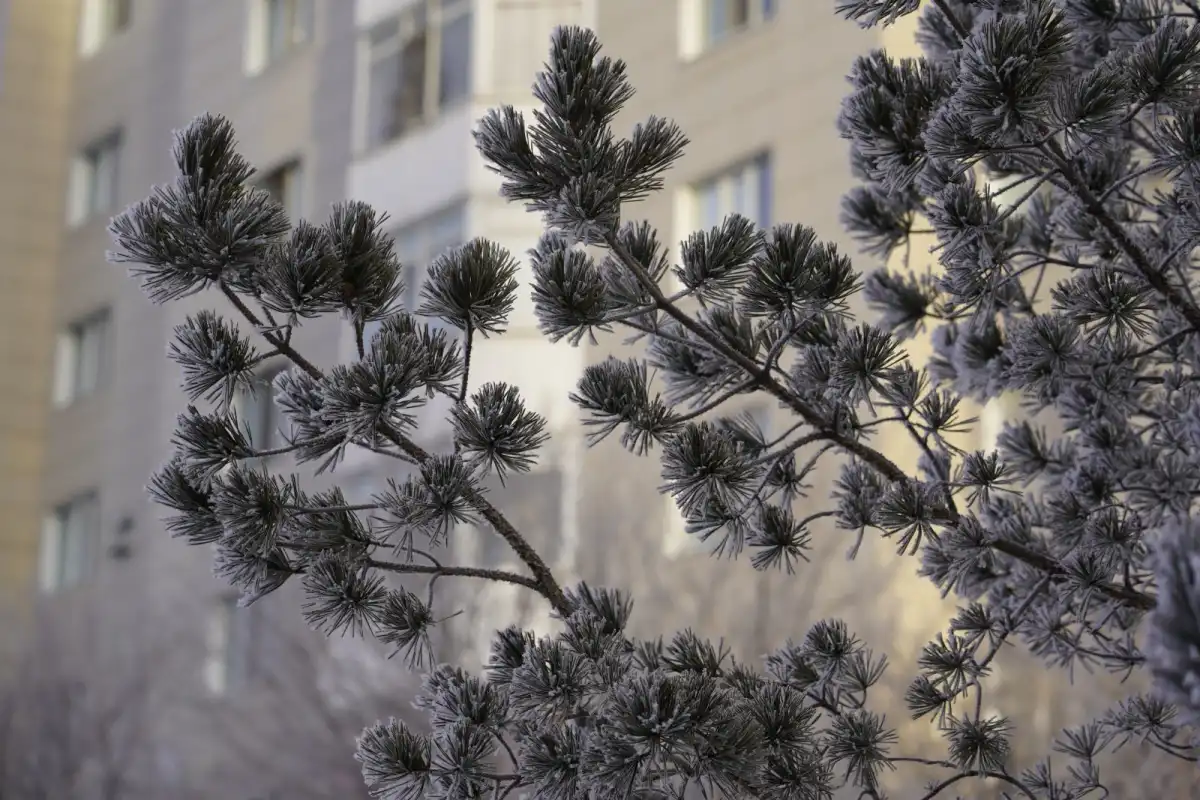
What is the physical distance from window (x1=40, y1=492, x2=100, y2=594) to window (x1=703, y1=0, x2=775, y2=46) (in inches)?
177

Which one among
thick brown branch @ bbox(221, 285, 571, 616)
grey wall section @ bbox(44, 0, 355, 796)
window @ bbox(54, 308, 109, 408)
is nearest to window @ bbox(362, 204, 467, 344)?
grey wall section @ bbox(44, 0, 355, 796)

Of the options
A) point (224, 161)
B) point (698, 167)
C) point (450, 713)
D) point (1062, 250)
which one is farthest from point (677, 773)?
point (698, 167)

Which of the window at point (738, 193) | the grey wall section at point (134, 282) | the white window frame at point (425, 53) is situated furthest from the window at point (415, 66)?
the window at point (738, 193)

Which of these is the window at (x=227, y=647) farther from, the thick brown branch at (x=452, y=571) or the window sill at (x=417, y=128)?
the thick brown branch at (x=452, y=571)

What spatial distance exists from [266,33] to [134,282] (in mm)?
1452

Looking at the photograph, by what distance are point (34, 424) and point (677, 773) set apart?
898 centimetres

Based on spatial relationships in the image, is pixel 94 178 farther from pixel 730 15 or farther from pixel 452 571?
pixel 452 571

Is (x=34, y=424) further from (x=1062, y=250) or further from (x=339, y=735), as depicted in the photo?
(x=1062, y=250)

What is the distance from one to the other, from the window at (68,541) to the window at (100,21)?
2623mm

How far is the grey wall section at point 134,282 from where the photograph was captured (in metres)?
7.77

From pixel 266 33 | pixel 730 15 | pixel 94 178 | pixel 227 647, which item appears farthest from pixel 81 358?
pixel 730 15

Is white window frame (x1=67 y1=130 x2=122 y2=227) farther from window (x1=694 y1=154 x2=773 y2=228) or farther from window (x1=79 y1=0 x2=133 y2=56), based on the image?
window (x1=694 y1=154 x2=773 y2=228)

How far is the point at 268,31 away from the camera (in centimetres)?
868

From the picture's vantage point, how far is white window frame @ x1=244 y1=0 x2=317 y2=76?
28.0ft
